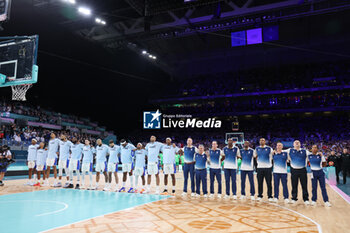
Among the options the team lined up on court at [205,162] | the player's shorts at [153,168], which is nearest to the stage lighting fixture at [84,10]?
the team lined up on court at [205,162]

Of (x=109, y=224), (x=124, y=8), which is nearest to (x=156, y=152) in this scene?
(x=109, y=224)

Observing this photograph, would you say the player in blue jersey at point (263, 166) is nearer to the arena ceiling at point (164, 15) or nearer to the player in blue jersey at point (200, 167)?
the player in blue jersey at point (200, 167)

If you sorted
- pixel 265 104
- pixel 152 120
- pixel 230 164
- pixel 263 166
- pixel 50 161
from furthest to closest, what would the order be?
pixel 152 120
pixel 265 104
pixel 50 161
pixel 230 164
pixel 263 166

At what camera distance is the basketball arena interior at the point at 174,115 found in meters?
6.65

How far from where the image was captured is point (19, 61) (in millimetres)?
9336

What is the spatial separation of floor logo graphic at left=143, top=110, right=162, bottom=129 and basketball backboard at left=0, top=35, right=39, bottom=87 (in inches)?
837

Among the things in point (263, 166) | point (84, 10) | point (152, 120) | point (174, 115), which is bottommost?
point (263, 166)

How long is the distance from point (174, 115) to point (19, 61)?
2457 centimetres

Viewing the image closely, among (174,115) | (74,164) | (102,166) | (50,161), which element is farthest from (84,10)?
(174,115)

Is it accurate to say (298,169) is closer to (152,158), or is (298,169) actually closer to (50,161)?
(152,158)

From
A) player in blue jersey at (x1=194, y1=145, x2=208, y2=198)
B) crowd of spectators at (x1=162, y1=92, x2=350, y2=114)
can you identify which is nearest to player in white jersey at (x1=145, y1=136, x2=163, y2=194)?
player in blue jersey at (x1=194, y1=145, x2=208, y2=198)

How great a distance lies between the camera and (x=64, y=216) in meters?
5.74

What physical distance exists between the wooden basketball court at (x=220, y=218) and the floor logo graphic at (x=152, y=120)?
24.2m

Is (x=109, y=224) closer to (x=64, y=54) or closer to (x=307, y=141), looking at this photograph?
(x=64, y=54)
